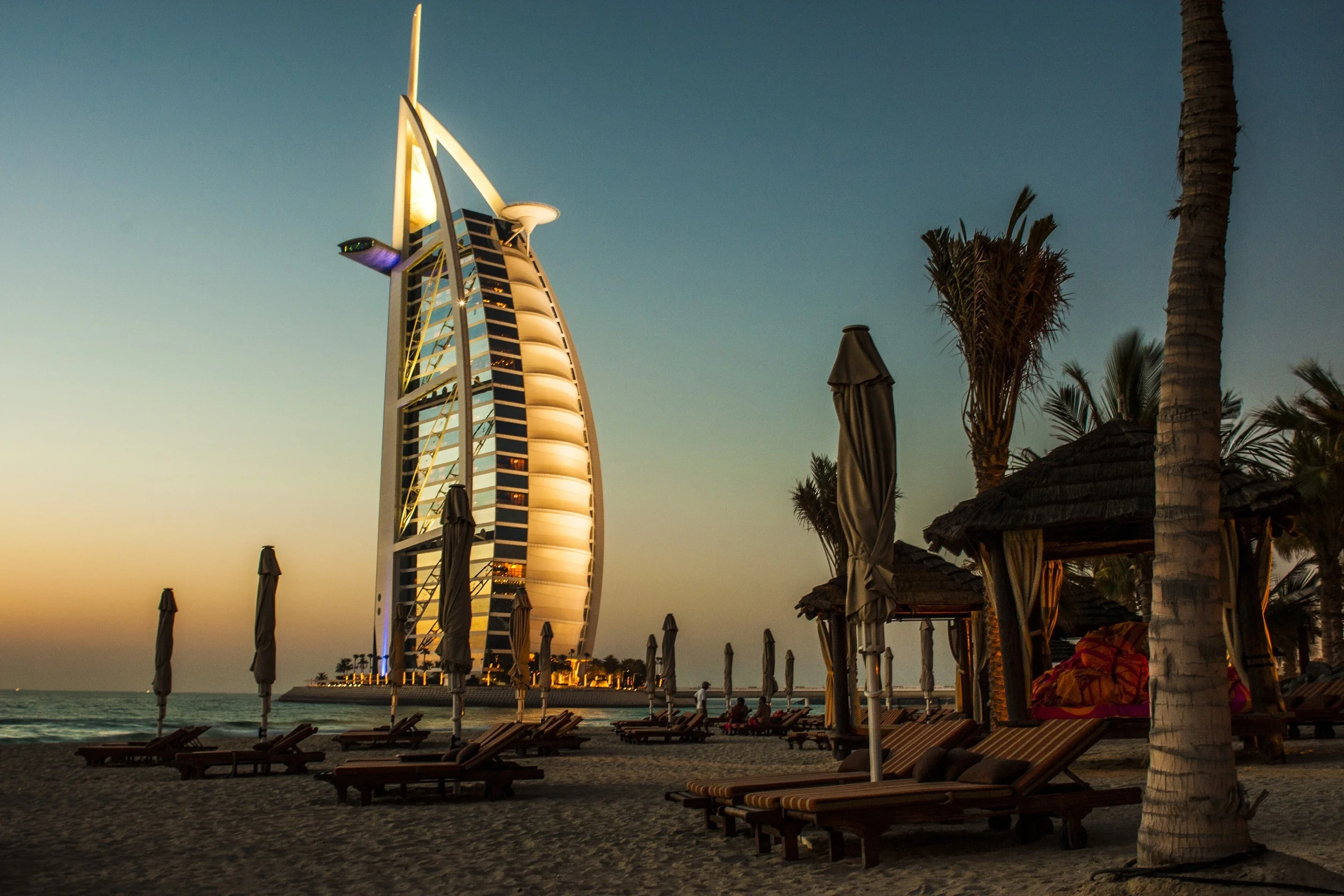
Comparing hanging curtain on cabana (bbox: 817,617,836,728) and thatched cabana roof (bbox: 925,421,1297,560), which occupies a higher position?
thatched cabana roof (bbox: 925,421,1297,560)

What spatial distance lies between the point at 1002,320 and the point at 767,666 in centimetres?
1355

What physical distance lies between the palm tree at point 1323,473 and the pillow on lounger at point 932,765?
12.4 meters

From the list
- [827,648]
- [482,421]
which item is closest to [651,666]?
[827,648]

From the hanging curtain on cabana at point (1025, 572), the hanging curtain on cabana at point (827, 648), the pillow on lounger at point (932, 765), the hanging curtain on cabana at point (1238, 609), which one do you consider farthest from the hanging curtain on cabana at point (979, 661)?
the pillow on lounger at point (932, 765)

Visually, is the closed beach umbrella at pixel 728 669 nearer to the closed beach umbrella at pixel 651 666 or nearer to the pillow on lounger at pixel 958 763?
the closed beach umbrella at pixel 651 666

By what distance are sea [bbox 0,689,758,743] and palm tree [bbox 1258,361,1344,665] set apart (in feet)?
53.2

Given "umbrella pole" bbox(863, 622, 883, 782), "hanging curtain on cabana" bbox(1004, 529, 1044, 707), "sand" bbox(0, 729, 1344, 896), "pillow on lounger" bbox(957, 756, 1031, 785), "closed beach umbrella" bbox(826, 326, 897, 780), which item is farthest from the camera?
"hanging curtain on cabana" bbox(1004, 529, 1044, 707)

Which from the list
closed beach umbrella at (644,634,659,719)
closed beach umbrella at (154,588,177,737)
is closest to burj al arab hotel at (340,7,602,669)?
closed beach umbrella at (644,634,659,719)

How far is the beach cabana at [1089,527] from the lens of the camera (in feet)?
32.6

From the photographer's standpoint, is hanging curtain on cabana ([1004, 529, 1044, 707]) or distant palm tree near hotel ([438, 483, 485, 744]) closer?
hanging curtain on cabana ([1004, 529, 1044, 707])

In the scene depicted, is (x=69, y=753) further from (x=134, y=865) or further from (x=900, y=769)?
(x=900, y=769)

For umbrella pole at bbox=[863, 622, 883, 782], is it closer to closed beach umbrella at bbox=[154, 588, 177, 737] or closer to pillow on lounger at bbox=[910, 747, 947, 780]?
pillow on lounger at bbox=[910, 747, 947, 780]

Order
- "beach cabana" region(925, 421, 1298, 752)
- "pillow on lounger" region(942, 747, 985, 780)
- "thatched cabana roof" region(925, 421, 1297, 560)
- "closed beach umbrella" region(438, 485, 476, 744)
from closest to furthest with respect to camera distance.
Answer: "pillow on lounger" region(942, 747, 985, 780) < "thatched cabana roof" region(925, 421, 1297, 560) < "beach cabana" region(925, 421, 1298, 752) < "closed beach umbrella" region(438, 485, 476, 744)

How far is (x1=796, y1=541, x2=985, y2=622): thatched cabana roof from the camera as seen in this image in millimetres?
13836
